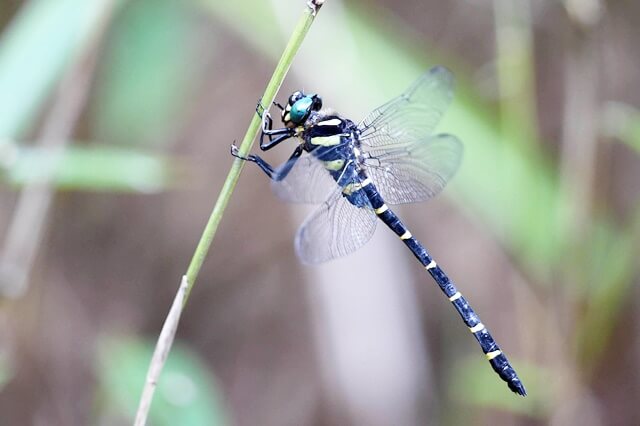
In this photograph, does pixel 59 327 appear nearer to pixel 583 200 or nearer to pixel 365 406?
pixel 365 406

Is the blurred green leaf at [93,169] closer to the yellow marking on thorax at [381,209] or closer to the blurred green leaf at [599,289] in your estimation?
the yellow marking on thorax at [381,209]

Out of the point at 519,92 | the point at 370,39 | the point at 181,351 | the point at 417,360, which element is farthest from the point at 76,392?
the point at 519,92

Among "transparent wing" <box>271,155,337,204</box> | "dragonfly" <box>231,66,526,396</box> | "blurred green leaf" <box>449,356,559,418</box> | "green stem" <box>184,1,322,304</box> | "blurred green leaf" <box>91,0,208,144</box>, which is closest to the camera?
"green stem" <box>184,1,322,304</box>

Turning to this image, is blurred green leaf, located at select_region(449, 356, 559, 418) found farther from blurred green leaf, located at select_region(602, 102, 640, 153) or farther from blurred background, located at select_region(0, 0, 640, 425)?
blurred green leaf, located at select_region(602, 102, 640, 153)

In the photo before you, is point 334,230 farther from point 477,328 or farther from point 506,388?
point 506,388

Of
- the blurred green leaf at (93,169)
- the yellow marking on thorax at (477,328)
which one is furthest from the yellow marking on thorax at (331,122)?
the yellow marking on thorax at (477,328)

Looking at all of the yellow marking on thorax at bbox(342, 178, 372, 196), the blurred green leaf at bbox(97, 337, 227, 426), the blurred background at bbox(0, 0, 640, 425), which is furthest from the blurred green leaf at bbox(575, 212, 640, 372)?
the blurred green leaf at bbox(97, 337, 227, 426)

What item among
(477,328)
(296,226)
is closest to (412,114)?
(477,328)
